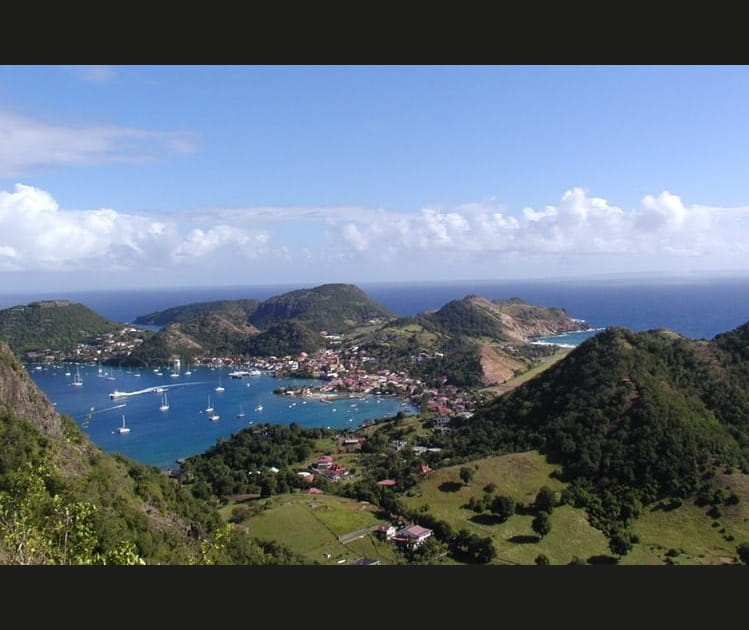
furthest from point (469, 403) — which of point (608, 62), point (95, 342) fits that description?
point (95, 342)

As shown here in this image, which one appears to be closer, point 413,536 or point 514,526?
point 413,536

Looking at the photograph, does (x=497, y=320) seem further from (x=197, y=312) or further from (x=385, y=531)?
(x=385, y=531)

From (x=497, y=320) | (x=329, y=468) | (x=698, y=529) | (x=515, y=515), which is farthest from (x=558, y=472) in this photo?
(x=497, y=320)

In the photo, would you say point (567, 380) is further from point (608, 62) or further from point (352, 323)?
point (352, 323)

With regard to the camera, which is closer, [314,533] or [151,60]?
[151,60]

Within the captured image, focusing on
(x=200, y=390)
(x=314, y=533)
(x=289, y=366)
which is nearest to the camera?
(x=314, y=533)

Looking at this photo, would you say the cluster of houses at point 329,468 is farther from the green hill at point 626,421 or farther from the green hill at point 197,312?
the green hill at point 197,312

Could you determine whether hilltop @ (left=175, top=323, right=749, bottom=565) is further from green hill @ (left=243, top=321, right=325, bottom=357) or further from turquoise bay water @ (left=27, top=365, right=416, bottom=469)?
green hill @ (left=243, top=321, right=325, bottom=357)
